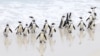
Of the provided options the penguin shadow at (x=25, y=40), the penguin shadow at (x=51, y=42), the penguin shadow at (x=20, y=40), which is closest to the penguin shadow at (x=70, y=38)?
the penguin shadow at (x=51, y=42)

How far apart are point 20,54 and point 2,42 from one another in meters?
2.01

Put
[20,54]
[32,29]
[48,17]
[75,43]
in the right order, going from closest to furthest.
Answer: [20,54] → [75,43] → [32,29] → [48,17]

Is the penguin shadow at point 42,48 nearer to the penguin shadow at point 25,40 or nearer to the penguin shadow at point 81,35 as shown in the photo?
the penguin shadow at point 25,40

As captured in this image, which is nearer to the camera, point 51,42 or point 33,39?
point 51,42

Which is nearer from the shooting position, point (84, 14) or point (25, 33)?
point (25, 33)

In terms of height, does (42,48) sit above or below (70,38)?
below

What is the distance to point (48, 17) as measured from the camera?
2480 centimetres

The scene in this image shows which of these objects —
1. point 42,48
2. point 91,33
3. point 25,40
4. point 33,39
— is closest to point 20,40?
point 25,40

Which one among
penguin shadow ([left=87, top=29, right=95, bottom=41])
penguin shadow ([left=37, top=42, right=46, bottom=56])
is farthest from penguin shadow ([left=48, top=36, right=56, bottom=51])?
penguin shadow ([left=87, top=29, right=95, bottom=41])

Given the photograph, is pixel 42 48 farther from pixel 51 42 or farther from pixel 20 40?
pixel 20 40

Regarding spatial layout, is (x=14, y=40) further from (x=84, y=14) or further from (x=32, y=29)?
(x=84, y=14)

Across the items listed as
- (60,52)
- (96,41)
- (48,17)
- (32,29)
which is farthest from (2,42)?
(48,17)

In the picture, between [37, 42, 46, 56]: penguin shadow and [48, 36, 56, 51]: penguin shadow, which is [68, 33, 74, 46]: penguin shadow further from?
[37, 42, 46, 56]: penguin shadow

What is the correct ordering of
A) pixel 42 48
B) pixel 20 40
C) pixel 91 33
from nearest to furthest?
pixel 42 48 < pixel 20 40 < pixel 91 33
